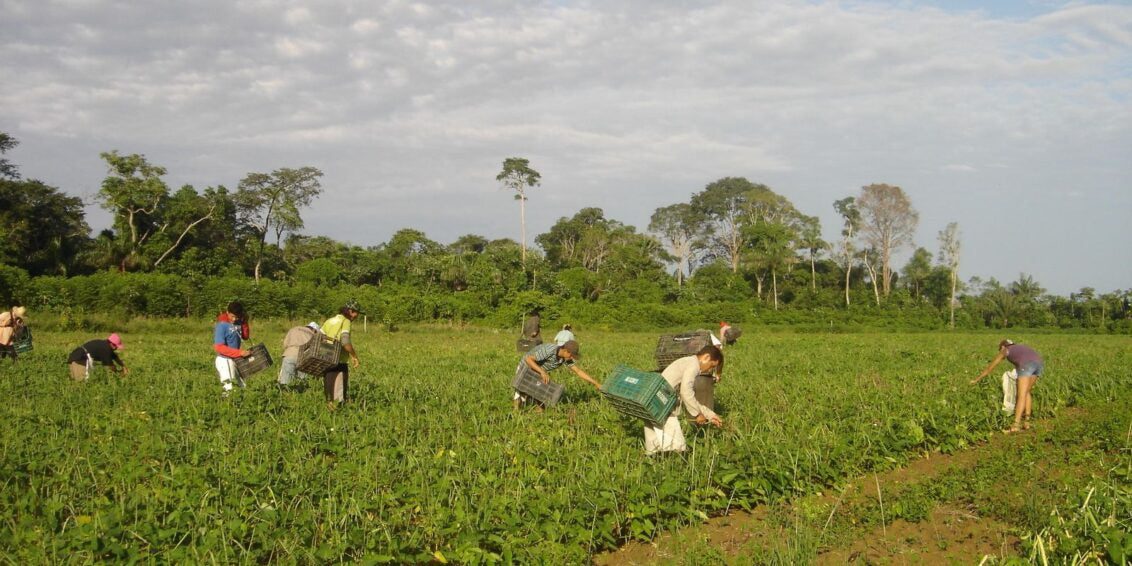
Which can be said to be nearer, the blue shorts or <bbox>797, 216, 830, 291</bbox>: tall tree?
the blue shorts

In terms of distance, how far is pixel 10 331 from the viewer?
14.6 m

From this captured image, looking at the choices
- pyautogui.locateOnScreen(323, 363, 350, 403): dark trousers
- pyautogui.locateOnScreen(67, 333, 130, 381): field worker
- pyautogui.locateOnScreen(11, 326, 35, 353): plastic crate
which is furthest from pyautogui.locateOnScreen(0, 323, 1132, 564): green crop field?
pyautogui.locateOnScreen(11, 326, 35, 353): plastic crate

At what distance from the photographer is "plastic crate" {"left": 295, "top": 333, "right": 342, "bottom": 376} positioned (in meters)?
10.3

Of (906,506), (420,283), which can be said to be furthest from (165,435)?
(420,283)

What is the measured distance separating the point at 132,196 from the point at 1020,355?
131 feet

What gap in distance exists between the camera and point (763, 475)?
7457 mm

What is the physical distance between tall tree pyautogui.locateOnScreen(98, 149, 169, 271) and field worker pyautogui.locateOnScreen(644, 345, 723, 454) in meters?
38.7

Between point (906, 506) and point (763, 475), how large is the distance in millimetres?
1208

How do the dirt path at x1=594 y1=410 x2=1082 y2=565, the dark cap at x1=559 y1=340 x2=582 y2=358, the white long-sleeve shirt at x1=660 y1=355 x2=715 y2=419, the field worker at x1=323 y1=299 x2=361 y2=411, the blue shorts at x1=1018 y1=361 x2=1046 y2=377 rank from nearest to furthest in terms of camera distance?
the dirt path at x1=594 y1=410 x2=1082 y2=565 → the white long-sleeve shirt at x1=660 y1=355 x2=715 y2=419 → the dark cap at x1=559 y1=340 x2=582 y2=358 → the field worker at x1=323 y1=299 x2=361 y2=411 → the blue shorts at x1=1018 y1=361 x2=1046 y2=377

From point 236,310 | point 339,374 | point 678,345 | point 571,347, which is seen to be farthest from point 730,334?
point 236,310

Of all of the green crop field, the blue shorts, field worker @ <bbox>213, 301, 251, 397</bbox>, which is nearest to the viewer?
the green crop field

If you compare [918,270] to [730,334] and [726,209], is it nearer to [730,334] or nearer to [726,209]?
[726,209]

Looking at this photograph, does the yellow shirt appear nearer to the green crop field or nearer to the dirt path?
the green crop field

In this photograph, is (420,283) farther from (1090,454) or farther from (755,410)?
(1090,454)
